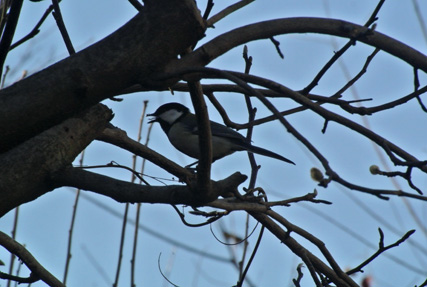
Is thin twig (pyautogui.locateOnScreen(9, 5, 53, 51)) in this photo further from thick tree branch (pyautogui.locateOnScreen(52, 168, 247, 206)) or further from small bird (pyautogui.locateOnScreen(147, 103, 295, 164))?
small bird (pyautogui.locateOnScreen(147, 103, 295, 164))

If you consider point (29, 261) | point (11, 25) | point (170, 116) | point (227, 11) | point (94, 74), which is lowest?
point (29, 261)

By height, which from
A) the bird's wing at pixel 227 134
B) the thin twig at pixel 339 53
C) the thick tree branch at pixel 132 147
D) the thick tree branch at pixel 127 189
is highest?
the bird's wing at pixel 227 134

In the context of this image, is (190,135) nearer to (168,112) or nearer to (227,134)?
(227,134)

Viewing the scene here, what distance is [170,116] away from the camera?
608 centimetres

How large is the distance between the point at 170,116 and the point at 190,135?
87cm

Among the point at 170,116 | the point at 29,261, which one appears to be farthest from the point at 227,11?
the point at 170,116

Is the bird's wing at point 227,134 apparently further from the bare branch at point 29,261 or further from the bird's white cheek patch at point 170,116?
the bare branch at point 29,261

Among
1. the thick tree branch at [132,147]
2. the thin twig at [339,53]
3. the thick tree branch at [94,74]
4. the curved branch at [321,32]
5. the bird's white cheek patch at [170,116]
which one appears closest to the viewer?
the thick tree branch at [94,74]

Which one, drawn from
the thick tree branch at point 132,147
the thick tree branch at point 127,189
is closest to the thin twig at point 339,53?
the thick tree branch at point 127,189

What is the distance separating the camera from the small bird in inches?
194

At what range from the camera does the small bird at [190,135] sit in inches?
194

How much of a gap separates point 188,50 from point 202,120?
297mm

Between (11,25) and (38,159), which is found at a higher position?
(11,25)

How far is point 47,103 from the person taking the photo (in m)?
A: 1.88
